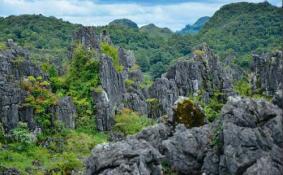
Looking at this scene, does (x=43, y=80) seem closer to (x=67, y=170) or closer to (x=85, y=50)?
(x=85, y=50)

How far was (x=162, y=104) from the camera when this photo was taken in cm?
4647

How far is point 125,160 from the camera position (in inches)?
800

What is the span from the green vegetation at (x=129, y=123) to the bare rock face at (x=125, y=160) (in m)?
18.3

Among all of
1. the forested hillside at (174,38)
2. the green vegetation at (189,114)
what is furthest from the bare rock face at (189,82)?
the forested hillside at (174,38)

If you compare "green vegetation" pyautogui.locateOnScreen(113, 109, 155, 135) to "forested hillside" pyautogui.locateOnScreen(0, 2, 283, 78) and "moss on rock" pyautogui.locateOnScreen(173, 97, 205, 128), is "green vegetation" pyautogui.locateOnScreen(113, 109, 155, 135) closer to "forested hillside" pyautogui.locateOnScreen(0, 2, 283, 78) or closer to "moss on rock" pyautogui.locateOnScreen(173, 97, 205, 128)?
"moss on rock" pyautogui.locateOnScreen(173, 97, 205, 128)

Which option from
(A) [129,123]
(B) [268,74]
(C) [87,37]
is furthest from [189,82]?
(C) [87,37]

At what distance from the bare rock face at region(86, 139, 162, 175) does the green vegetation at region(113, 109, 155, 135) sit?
1828cm

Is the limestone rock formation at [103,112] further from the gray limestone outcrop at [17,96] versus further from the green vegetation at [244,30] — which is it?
the green vegetation at [244,30]

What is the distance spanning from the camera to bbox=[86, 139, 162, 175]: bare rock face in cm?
2000

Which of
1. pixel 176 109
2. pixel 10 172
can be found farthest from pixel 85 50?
pixel 176 109

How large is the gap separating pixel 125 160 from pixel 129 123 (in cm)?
1988

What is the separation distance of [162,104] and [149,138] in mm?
23357

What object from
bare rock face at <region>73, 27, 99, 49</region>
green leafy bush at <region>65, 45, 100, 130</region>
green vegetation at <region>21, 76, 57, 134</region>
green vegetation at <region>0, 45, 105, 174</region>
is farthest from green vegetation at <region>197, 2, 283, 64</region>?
green vegetation at <region>21, 76, 57, 134</region>

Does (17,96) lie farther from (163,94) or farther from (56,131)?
(163,94)
